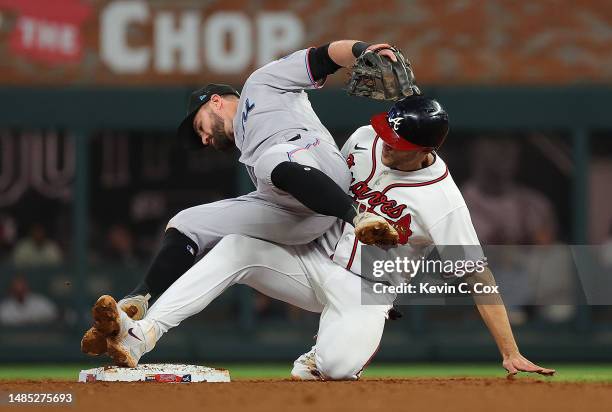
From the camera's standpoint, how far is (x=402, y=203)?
4.70m

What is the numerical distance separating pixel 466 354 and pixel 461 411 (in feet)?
19.5

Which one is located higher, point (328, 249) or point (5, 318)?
point (328, 249)

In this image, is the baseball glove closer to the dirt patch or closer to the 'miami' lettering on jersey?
Result: the 'miami' lettering on jersey

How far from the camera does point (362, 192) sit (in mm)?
4809

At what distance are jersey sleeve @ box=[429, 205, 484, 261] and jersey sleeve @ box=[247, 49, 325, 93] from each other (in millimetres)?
816

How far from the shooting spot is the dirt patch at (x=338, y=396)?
11.6 feet

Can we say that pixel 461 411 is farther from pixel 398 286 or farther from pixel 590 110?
pixel 590 110

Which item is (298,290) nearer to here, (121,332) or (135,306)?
(135,306)

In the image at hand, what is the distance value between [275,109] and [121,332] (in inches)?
47.3

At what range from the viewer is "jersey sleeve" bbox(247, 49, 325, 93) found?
477cm

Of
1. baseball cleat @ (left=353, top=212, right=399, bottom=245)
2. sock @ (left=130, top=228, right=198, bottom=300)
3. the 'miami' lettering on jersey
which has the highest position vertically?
the 'miami' lettering on jersey

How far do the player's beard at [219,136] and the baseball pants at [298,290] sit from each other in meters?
0.51

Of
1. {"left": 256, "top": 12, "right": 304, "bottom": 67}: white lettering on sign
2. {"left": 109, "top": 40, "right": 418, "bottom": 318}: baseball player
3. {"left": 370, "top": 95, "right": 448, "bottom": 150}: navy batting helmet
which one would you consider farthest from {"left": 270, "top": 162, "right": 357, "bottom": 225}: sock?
{"left": 256, "top": 12, "right": 304, "bottom": 67}: white lettering on sign

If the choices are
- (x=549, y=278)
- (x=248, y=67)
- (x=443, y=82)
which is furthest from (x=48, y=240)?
(x=549, y=278)
